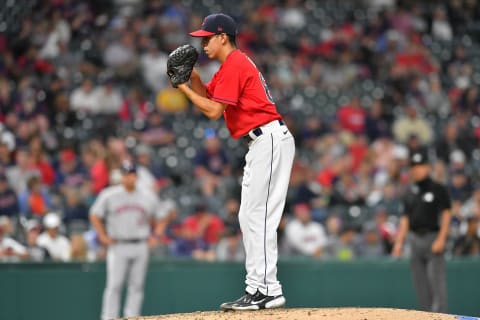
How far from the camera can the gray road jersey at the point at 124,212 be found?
9734 mm

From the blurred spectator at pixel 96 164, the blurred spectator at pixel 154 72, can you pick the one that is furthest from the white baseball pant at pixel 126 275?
the blurred spectator at pixel 154 72

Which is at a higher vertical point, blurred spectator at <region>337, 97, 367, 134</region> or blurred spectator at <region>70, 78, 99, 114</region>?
blurred spectator at <region>70, 78, 99, 114</region>

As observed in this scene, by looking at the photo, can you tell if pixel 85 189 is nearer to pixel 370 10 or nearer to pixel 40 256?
pixel 40 256

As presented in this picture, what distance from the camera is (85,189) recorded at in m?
11.3

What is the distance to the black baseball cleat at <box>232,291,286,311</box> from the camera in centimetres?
629

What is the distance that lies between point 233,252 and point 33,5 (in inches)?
220

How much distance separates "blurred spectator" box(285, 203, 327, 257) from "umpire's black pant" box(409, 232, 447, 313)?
186 cm

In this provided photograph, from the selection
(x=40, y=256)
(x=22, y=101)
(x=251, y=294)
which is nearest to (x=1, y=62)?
(x=22, y=101)

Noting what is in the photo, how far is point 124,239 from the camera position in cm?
972

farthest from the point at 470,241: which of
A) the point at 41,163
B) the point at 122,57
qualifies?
the point at 122,57

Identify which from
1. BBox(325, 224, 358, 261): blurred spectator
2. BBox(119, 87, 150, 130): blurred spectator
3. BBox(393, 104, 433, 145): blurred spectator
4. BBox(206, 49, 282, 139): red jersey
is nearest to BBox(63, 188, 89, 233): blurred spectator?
BBox(119, 87, 150, 130): blurred spectator

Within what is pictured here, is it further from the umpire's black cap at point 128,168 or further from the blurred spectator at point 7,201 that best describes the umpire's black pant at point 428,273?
the blurred spectator at point 7,201

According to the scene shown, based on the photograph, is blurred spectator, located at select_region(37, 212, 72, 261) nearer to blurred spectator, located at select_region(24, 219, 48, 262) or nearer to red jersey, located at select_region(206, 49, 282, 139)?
blurred spectator, located at select_region(24, 219, 48, 262)

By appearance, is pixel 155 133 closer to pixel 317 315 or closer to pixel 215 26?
pixel 215 26
